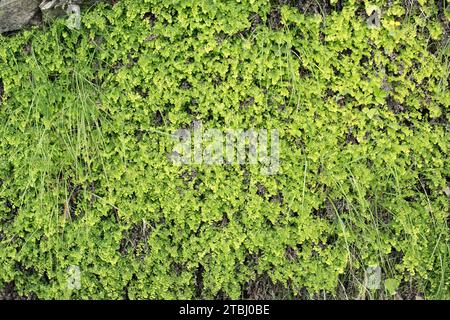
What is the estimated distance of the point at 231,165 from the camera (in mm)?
3012

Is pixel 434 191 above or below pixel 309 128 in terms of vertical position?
below

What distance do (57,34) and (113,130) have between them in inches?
24.9

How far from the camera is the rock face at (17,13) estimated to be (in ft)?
9.80

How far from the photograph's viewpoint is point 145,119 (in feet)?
9.83

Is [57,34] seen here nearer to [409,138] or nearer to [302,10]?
[302,10]

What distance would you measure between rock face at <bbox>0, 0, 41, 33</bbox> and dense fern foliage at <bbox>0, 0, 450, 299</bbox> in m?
0.09

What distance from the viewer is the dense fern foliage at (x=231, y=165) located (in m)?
2.91

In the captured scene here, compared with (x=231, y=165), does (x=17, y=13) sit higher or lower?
higher

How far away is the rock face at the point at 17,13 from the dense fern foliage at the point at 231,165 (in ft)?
0.28

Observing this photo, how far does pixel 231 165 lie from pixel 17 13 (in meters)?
1.51

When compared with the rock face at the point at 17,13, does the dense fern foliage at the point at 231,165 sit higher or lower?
lower
